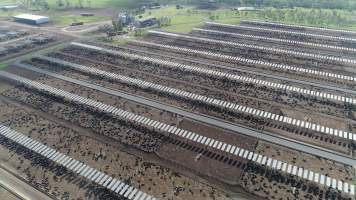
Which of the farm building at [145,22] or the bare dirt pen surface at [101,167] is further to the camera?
the farm building at [145,22]

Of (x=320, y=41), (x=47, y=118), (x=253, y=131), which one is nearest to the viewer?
(x=253, y=131)

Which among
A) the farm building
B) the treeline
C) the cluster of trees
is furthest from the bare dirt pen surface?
the treeline

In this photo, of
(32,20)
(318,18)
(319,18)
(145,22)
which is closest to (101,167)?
(145,22)

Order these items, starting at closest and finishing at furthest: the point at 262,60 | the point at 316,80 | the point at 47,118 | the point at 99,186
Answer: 1. the point at 99,186
2. the point at 47,118
3. the point at 316,80
4. the point at 262,60

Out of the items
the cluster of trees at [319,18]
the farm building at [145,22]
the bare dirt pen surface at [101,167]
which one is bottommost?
the bare dirt pen surface at [101,167]

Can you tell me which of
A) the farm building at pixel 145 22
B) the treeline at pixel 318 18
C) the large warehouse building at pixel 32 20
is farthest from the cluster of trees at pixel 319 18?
the large warehouse building at pixel 32 20

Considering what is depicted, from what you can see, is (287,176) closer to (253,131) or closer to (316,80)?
(253,131)

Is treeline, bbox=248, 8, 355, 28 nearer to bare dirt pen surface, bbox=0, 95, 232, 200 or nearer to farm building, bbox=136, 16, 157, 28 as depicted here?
farm building, bbox=136, 16, 157, 28

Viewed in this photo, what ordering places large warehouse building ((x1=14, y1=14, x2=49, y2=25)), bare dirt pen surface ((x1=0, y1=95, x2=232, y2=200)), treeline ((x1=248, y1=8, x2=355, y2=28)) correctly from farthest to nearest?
1. large warehouse building ((x1=14, y1=14, x2=49, y2=25))
2. treeline ((x1=248, y1=8, x2=355, y2=28))
3. bare dirt pen surface ((x1=0, y1=95, x2=232, y2=200))

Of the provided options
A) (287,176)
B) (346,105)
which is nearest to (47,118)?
(287,176)

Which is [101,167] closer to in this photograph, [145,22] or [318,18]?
[145,22]

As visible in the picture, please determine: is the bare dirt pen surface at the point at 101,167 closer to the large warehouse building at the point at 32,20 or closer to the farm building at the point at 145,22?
the farm building at the point at 145,22
